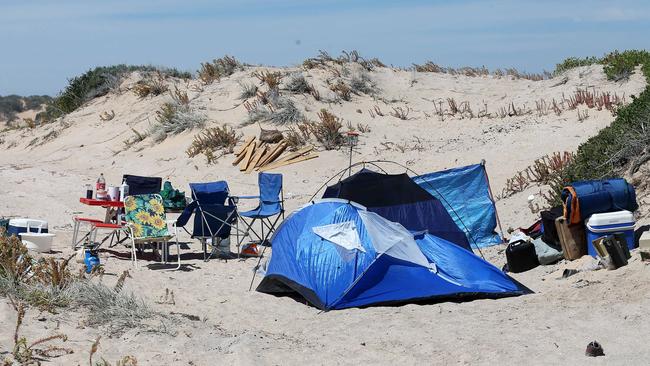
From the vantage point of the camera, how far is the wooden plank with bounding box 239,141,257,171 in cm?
1780

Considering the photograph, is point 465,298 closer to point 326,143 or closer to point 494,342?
point 494,342

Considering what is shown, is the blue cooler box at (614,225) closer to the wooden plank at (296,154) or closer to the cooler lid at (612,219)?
the cooler lid at (612,219)

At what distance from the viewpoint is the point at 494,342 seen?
264 inches

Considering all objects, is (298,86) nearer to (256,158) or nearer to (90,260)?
(256,158)

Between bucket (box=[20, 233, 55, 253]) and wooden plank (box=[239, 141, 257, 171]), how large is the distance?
745 cm

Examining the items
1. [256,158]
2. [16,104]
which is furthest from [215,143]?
[16,104]

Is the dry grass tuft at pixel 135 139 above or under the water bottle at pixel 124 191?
under

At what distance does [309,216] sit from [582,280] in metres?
2.83

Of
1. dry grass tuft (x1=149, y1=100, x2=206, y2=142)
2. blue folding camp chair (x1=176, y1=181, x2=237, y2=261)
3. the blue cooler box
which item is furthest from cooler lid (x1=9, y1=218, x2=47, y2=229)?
dry grass tuft (x1=149, y1=100, x2=206, y2=142)

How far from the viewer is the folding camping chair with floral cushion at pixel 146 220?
10.5 m

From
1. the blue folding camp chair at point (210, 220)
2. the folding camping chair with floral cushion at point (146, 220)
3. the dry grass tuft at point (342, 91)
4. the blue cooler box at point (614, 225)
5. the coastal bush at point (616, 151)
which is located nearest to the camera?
the blue cooler box at point (614, 225)

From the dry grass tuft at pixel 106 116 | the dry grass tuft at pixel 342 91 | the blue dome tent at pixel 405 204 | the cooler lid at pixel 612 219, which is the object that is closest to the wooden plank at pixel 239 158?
the dry grass tuft at pixel 342 91

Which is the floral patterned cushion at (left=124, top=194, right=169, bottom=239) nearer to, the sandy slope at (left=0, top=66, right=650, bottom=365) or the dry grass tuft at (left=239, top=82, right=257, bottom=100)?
the sandy slope at (left=0, top=66, right=650, bottom=365)

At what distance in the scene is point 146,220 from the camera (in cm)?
1066
